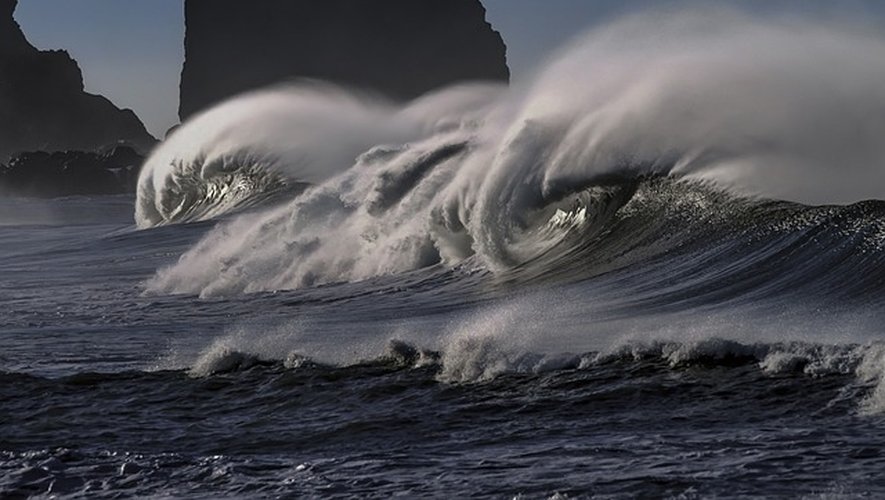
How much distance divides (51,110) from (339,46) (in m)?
54.4

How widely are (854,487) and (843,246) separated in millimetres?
6343

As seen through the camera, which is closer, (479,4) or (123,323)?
Result: (123,323)

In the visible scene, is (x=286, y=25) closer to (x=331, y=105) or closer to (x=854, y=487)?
(x=331, y=105)

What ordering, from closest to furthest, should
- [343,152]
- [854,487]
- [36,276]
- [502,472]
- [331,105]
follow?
[854,487], [502,472], [36,276], [343,152], [331,105]

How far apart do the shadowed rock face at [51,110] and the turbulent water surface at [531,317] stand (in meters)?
154

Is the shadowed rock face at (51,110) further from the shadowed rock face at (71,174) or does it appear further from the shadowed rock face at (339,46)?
the shadowed rock face at (71,174)

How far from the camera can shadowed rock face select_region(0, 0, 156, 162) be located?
172125 millimetres

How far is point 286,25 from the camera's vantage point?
138 meters

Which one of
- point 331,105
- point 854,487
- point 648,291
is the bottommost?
point 854,487

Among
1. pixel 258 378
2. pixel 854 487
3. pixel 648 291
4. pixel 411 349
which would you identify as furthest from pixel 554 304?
pixel 854 487

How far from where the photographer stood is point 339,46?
443 ft

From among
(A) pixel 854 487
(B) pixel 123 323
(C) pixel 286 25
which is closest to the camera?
(A) pixel 854 487

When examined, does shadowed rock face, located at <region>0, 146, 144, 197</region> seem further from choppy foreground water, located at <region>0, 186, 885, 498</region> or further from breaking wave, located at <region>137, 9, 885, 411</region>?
choppy foreground water, located at <region>0, 186, 885, 498</region>

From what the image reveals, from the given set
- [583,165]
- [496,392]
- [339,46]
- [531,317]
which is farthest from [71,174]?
[496,392]
